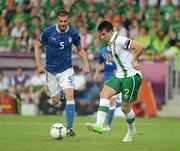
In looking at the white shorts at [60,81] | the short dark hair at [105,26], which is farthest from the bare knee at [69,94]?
the short dark hair at [105,26]

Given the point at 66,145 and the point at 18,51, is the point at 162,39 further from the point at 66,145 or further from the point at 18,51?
the point at 66,145

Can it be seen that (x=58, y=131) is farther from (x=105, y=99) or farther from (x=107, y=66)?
(x=107, y=66)

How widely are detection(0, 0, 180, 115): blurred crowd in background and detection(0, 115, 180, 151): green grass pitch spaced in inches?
201

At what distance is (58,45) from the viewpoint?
15.1 m

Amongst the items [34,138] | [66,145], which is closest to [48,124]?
[34,138]

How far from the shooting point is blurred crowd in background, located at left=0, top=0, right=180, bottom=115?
2431cm

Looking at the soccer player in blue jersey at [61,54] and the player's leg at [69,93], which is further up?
the soccer player in blue jersey at [61,54]

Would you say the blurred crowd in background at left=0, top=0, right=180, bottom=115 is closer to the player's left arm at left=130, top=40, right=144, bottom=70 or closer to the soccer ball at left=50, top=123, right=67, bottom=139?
the soccer ball at left=50, top=123, right=67, bottom=139

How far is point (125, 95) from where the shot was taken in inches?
529

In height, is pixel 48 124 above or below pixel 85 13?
below

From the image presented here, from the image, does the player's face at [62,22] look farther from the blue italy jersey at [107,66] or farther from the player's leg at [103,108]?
the blue italy jersey at [107,66]

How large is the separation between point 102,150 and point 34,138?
257cm

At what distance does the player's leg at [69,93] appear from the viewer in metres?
14.5

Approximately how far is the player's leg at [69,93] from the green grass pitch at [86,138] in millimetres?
337
